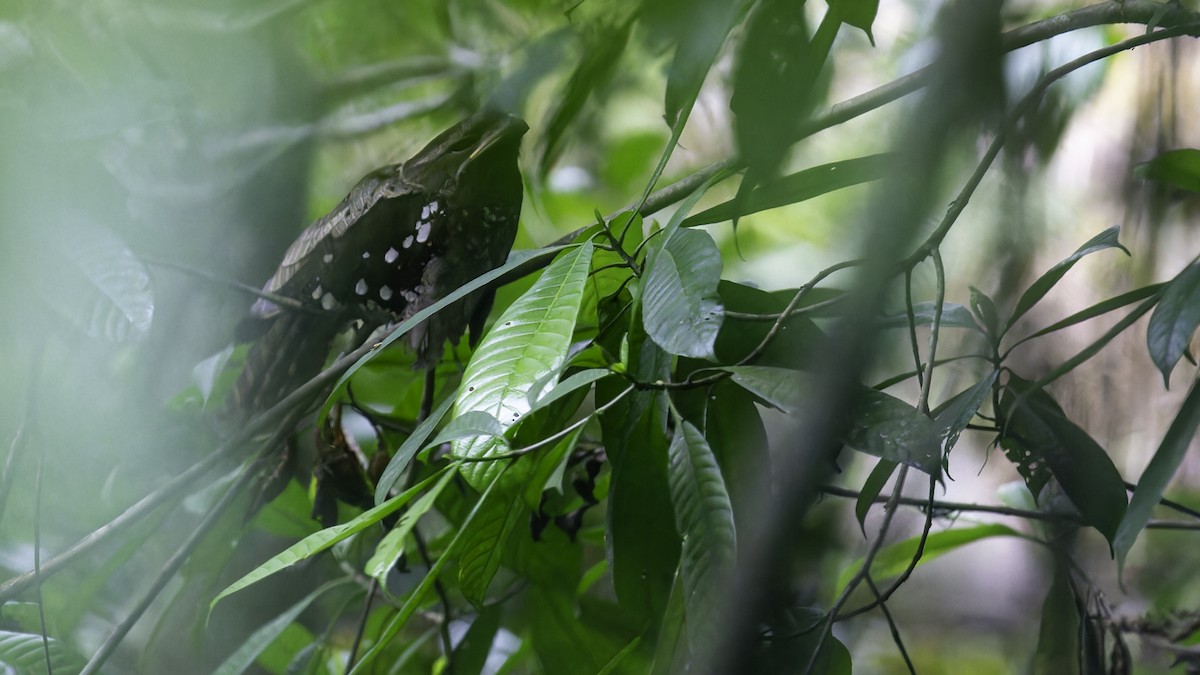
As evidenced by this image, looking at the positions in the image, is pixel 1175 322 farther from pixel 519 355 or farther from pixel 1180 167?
pixel 519 355

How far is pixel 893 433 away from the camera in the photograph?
44 centimetres

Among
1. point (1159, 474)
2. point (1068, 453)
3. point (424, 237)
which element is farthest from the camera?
point (424, 237)

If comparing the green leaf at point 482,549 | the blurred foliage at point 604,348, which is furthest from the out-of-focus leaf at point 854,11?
the green leaf at point 482,549

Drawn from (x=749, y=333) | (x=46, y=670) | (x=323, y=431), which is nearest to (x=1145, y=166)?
(x=749, y=333)

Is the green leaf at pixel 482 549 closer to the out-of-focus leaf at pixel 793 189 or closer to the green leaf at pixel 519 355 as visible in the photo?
the green leaf at pixel 519 355

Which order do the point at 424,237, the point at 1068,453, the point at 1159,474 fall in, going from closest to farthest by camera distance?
the point at 1159,474 < the point at 1068,453 < the point at 424,237

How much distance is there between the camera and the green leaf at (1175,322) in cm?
44

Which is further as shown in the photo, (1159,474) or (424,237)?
(424,237)

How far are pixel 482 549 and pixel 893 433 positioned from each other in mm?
261

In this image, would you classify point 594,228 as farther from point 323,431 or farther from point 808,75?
point 323,431

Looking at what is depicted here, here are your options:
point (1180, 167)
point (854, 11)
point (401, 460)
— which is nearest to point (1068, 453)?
point (1180, 167)

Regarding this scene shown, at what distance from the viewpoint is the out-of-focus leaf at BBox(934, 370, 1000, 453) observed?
49 centimetres

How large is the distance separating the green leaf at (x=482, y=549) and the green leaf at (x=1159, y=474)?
35cm

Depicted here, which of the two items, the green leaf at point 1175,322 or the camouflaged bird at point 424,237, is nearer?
the green leaf at point 1175,322
